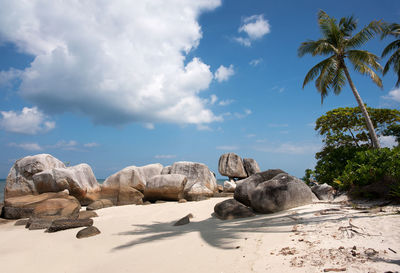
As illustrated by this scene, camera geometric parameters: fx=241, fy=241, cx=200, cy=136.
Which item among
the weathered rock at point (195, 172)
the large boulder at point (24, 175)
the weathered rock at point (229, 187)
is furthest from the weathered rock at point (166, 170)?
the large boulder at point (24, 175)

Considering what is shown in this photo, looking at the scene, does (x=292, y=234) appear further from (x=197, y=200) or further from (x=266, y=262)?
(x=197, y=200)

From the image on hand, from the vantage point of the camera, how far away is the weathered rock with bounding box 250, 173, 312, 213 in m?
7.10

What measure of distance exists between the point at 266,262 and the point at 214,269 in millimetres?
771

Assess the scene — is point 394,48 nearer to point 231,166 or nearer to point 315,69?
point 315,69

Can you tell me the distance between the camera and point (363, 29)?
13922 mm

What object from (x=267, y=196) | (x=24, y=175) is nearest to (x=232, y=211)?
(x=267, y=196)

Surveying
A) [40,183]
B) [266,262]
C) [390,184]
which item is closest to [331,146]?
[390,184]

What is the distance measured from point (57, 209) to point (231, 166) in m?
17.7

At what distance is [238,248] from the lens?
4316 millimetres

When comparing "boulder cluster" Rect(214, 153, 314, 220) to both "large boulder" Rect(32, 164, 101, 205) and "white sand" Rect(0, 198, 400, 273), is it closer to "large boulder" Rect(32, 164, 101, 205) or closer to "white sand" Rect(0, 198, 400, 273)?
"white sand" Rect(0, 198, 400, 273)

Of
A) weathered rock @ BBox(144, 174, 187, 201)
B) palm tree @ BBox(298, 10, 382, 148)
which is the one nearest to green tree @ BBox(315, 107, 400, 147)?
palm tree @ BBox(298, 10, 382, 148)

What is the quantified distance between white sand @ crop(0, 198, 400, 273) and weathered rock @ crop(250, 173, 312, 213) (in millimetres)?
624

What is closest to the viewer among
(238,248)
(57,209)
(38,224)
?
(238,248)

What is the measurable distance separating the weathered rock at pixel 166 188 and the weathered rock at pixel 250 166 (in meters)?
13.0
